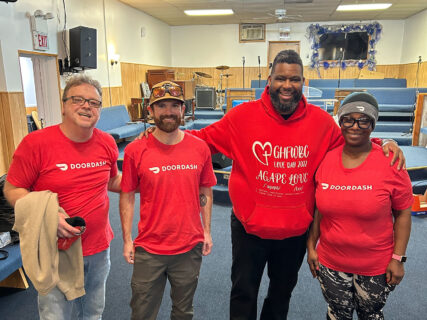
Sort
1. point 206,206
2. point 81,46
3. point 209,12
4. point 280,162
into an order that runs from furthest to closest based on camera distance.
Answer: point 209,12 < point 81,46 < point 206,206 < point 280,162

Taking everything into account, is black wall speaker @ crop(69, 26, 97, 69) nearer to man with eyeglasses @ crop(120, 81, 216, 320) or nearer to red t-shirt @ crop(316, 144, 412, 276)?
man with eyeglasses @ crop(120, 81, 216, 320)

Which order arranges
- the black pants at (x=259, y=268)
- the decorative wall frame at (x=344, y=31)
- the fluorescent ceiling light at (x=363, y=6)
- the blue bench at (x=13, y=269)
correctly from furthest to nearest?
the decorative wall frame at (x=344, y=31) → the fluorescent ceiling light at (x=363, y=6) → the blue bench at (x=13, y=269) → the black pants at (x=259, y=268)

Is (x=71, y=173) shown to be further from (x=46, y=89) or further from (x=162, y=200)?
(x=46, y=89)

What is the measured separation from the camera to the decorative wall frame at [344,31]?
37.7 ft

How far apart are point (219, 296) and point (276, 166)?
1315 mm

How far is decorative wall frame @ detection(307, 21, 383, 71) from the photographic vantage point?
11.5m

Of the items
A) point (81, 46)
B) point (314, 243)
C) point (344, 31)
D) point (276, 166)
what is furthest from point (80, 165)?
point (344, 31)

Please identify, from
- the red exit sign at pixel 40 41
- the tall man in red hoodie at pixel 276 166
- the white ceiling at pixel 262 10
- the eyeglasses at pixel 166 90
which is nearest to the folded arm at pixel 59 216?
the eyeglasses at pixel 166 90

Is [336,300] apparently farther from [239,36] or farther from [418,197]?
[239,36]

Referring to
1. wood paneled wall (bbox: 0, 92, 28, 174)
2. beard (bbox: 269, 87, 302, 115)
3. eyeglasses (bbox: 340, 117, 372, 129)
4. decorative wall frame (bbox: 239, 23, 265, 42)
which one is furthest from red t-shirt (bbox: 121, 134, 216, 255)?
decorative wall frame (bbox: 239, 23, 265, 42)

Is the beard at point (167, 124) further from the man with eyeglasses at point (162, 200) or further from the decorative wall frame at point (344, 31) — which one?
the decorative wall frame at point (344, 31)

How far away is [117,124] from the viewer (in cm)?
758

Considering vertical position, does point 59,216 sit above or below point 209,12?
below

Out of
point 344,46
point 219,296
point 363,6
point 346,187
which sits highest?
point 363,6
